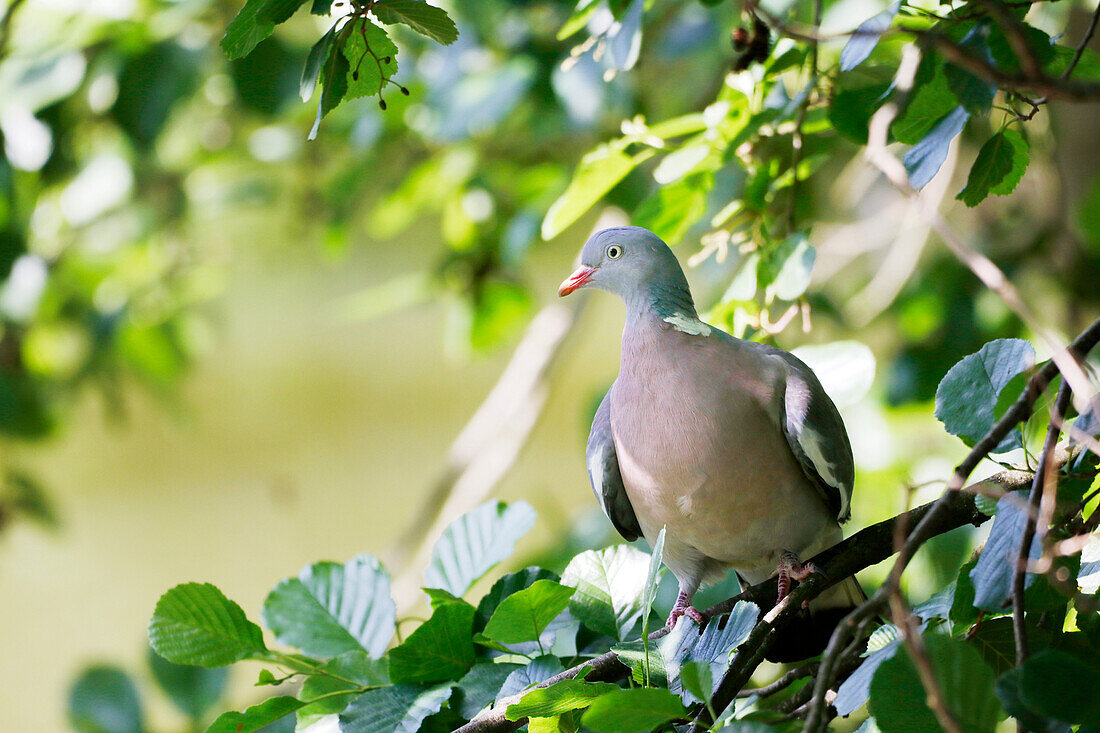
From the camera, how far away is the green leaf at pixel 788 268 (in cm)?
84

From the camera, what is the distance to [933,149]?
0.62 m

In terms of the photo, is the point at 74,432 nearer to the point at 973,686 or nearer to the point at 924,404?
the point at 924,404

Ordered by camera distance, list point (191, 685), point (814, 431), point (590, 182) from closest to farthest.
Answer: point (814, 431) < point (590, 182) < point (191, 685)

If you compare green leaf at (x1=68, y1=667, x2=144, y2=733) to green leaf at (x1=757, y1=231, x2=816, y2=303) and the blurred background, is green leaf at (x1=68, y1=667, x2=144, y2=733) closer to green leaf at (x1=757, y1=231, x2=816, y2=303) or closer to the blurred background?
the blurred background

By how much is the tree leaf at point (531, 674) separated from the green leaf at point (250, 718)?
0.16m

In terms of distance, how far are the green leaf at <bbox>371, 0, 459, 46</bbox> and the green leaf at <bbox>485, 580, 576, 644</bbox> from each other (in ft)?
1.21

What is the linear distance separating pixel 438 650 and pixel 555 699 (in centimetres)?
16

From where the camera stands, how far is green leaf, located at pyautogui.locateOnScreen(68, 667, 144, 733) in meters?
1.64

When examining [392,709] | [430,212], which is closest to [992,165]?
[392,709]

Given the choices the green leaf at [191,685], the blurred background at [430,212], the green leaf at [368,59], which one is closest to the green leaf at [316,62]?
the green leaf at [368,59]

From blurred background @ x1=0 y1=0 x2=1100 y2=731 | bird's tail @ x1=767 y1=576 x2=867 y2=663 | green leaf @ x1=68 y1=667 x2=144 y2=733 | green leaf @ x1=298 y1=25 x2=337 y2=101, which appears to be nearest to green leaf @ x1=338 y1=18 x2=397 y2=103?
green leaf @ x1=298 y1=25 x2=337 y2=101

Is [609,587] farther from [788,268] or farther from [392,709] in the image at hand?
[788,268]

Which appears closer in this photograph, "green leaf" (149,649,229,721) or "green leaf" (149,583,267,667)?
"green leaf" (149,583,267,667)

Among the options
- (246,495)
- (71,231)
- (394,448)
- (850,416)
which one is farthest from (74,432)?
(850,416)
